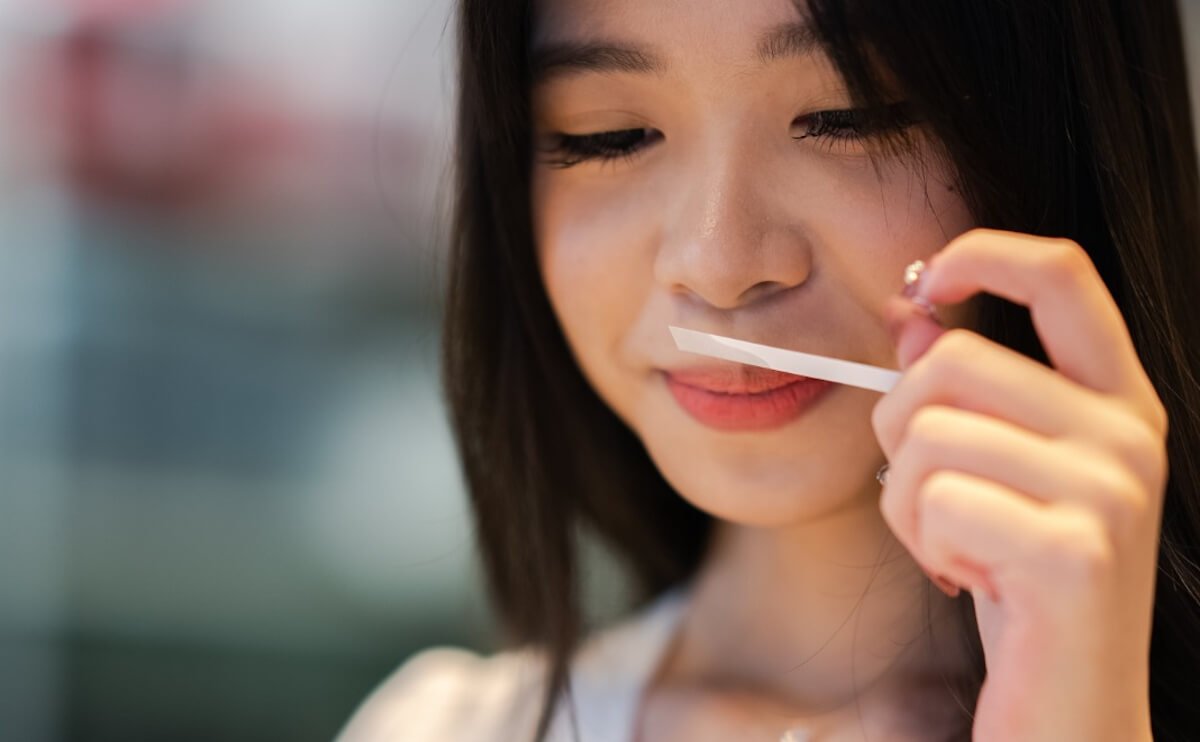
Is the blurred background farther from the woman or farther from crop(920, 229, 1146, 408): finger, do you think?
crop(920, 229, 1146, 408): finger

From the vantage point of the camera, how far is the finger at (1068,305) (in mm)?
603

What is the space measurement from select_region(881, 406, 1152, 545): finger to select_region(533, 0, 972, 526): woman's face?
201 millimetres

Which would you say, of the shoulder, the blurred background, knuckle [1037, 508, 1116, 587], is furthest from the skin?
the blurred background

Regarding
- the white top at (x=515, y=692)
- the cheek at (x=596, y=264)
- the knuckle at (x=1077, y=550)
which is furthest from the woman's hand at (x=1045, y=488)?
the white top at (x=515, y=692)

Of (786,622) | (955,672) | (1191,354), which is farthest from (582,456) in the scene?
(1191,354)

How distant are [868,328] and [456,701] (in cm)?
60

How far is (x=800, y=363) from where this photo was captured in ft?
2.30

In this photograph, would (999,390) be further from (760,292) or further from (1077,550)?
(760,292)

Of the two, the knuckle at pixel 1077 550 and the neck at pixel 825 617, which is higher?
the knuckle at pixel 1077 550

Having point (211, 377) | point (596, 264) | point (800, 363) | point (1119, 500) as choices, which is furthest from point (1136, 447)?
point (211, 377)

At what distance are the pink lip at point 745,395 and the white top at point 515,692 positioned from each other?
30 cm

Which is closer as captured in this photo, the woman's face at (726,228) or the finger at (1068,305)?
the finger at (1068,305)

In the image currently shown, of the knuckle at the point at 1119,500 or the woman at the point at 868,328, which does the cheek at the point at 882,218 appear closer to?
the woman at the point at 868,328

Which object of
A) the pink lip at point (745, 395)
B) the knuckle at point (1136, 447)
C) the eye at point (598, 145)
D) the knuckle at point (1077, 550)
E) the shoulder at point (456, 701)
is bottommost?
the shoulder at point (456, 701)
